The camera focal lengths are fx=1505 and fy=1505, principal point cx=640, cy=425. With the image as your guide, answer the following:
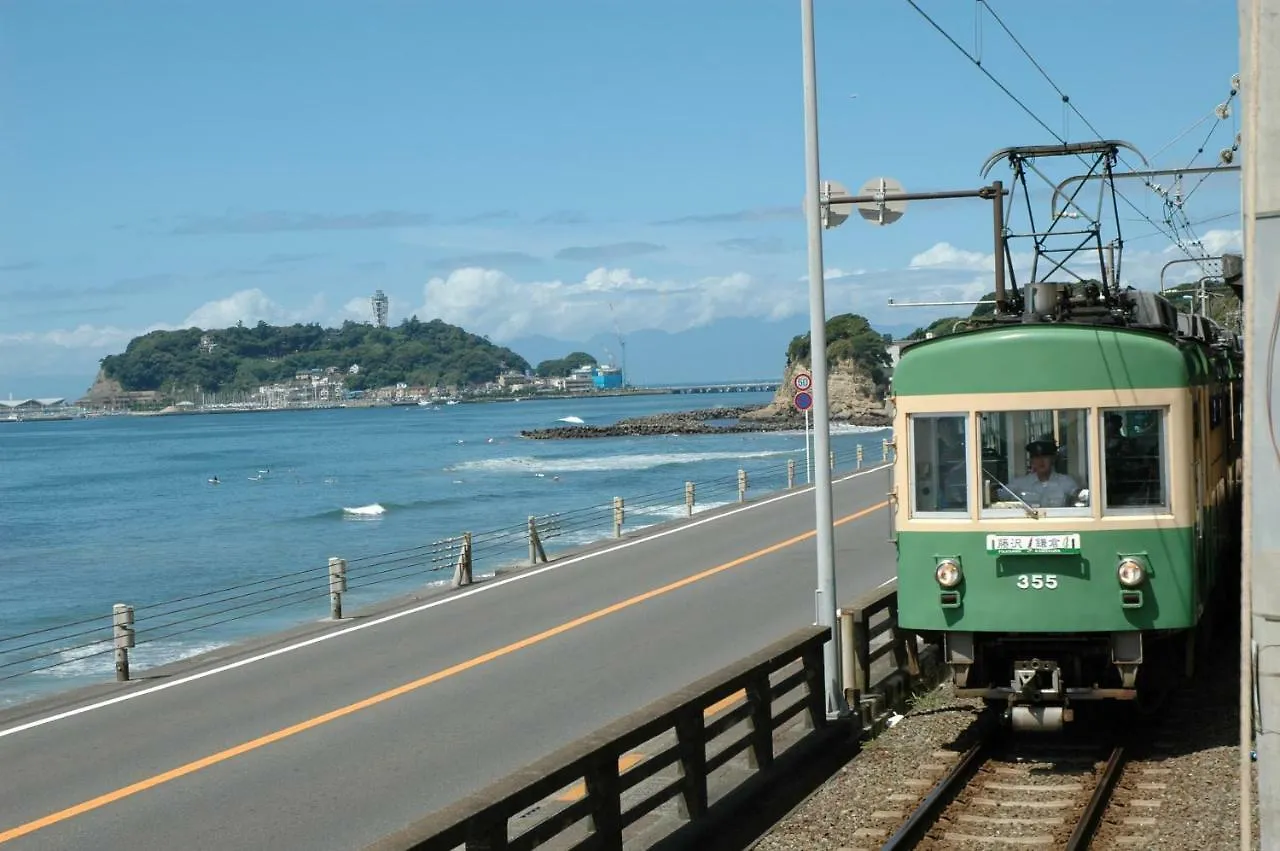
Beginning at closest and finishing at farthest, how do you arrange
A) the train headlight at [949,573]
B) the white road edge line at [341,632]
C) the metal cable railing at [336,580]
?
the train headlight at [949,573] → the white road edge line at [341,632] → the metal cable railing at [336,580]

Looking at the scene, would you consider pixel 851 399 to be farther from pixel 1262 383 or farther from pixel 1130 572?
pixel 1262 383

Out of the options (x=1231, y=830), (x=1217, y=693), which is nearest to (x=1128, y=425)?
(x=1231, y=830)

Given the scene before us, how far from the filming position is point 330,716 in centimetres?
1484

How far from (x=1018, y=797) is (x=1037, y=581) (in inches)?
63.9

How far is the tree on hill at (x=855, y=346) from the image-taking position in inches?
6368

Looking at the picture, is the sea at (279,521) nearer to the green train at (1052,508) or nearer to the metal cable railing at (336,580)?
the metal cable railing at (336,580)

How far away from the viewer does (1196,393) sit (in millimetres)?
11820

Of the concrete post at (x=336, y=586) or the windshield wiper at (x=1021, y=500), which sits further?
the concrete post at (x=336, y=586)

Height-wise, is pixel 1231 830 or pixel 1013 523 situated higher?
pixel 1013 523

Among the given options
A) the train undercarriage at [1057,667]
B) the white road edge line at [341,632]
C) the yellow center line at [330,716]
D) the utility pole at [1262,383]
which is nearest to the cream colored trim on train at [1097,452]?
the train undercarriage at [1057,667]

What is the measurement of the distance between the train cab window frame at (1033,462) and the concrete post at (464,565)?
14942mm

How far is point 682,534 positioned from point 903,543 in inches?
807

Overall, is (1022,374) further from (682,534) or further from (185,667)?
(682,534)

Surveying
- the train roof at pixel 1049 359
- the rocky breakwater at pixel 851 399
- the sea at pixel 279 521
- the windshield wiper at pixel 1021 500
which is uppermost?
the train roof at pixel 1049 359
